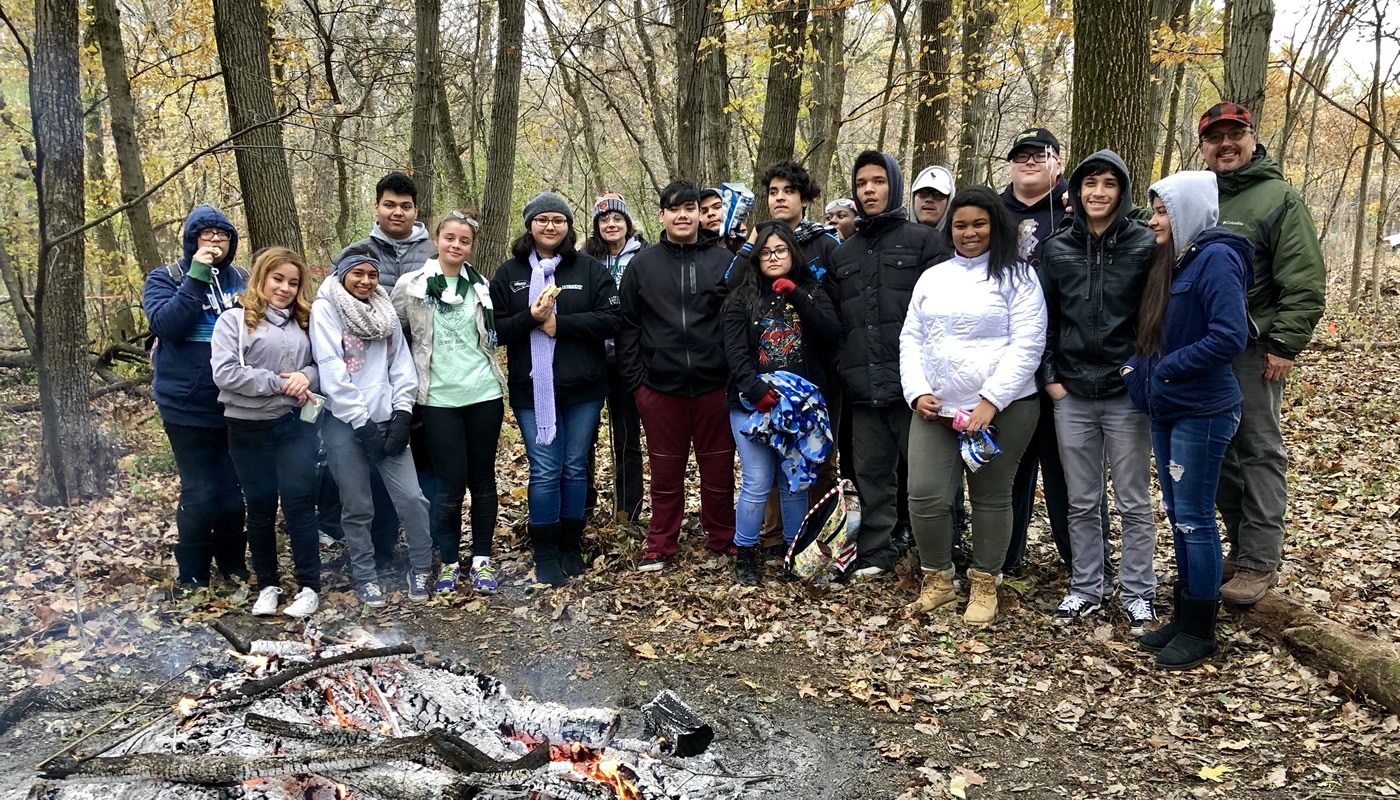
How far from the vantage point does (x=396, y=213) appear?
547 centimetres

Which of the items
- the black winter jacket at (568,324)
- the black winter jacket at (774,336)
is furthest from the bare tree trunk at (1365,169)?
the black winter jacket at (568,324)

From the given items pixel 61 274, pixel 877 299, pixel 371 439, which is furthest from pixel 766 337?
pixel 61 274

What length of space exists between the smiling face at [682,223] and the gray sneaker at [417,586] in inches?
104

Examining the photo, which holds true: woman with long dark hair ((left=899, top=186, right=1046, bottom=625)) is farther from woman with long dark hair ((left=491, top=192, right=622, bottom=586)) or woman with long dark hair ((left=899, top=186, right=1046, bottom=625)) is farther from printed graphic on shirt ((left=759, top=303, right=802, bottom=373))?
woman with long dark hair ((left=491, top=192, right=622, bottom=586))

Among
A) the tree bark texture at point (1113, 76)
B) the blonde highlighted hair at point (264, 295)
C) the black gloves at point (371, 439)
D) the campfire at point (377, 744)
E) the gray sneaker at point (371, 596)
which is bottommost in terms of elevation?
the gray sneaker at point (371, 596)

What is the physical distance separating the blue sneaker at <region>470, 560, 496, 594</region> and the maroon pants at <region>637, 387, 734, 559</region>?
3.43 ft

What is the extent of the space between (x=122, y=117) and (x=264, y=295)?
8.56m

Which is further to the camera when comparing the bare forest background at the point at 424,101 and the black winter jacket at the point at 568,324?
the bare forest background at the point at 424,101

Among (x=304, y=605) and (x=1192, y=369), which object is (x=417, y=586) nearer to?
(x=304, y=605)

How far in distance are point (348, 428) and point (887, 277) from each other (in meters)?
3.28

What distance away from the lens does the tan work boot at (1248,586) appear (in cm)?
464

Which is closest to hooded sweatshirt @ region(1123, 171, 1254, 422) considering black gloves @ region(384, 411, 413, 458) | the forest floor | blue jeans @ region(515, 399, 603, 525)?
the forest floor

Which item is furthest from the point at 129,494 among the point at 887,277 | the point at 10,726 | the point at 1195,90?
the point at 1195,90

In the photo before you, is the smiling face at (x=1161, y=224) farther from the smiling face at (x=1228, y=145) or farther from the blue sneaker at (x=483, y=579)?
the blue sneaker at (x=483, y=579)
